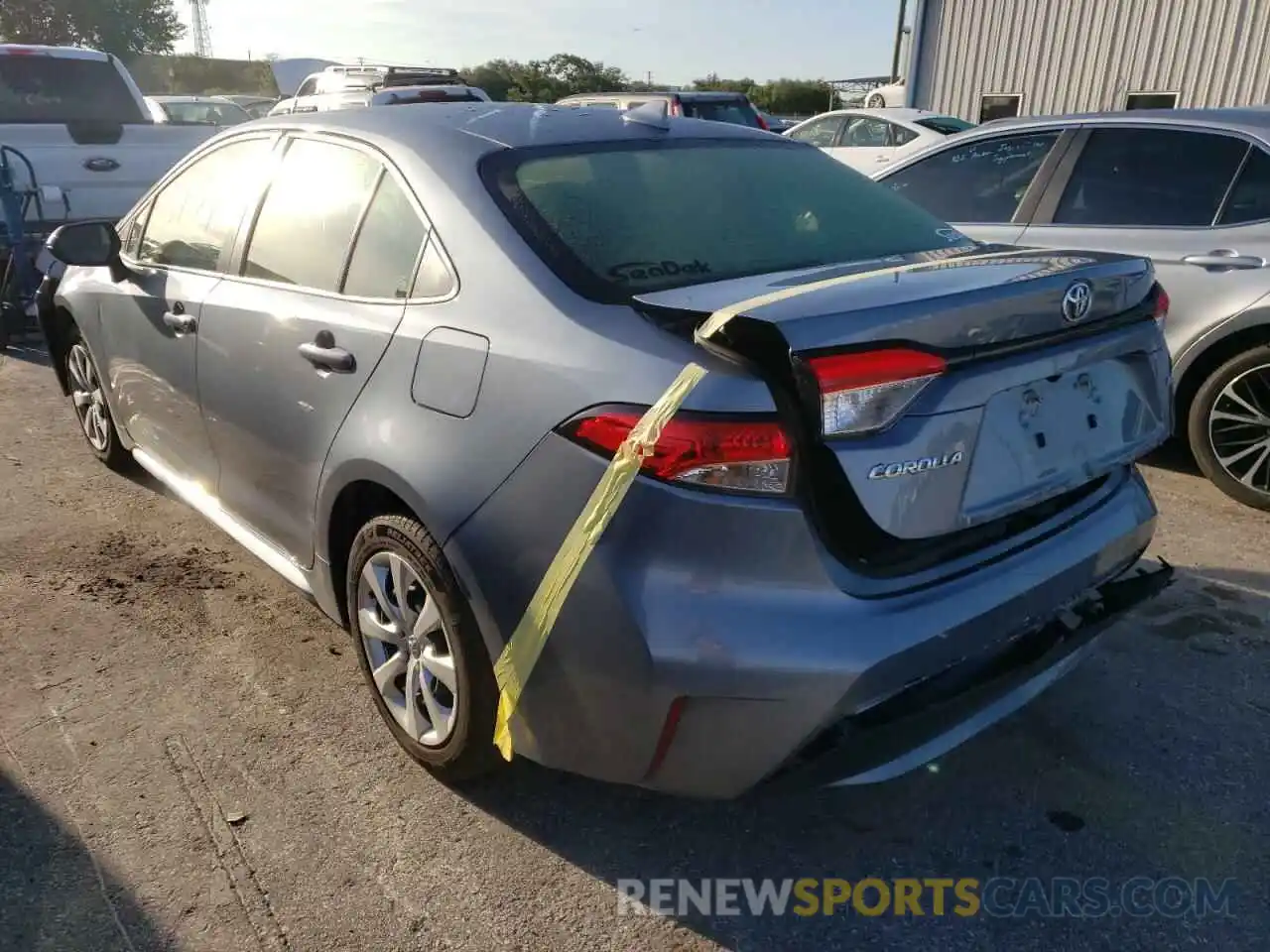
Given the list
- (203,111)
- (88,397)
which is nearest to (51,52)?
(88,397)

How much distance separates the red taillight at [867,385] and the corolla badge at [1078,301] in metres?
0.46

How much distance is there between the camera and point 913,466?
1922 millimetres

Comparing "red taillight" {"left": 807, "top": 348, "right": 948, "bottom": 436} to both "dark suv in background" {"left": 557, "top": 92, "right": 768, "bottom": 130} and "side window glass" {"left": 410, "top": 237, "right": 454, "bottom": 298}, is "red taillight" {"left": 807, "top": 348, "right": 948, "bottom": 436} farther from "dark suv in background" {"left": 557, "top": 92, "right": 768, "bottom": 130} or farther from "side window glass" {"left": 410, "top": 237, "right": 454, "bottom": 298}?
"dark suv in background" {"left": 557, "top": 92, "right": 768, "bottom": 130}

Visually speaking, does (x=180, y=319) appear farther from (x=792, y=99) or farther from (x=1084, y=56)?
(x=792, y=99)

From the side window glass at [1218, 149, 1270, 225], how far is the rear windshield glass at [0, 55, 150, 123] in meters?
7.66

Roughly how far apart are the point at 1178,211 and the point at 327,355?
376 centimetres

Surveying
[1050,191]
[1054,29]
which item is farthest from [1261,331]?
[1054,29]

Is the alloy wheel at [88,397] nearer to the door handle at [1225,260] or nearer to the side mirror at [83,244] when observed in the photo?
the side mirror at [83,244]

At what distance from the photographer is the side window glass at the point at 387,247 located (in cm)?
255

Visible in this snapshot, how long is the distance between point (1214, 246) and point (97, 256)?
4492 mm

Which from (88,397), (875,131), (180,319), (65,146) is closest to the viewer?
(180,319)

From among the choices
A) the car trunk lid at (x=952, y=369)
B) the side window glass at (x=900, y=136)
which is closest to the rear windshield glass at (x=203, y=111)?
the side window glass at (x=900, y=136)

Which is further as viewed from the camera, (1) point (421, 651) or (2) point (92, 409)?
(2) point (92, 409)

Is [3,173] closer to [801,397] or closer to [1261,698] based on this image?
[801,397]
